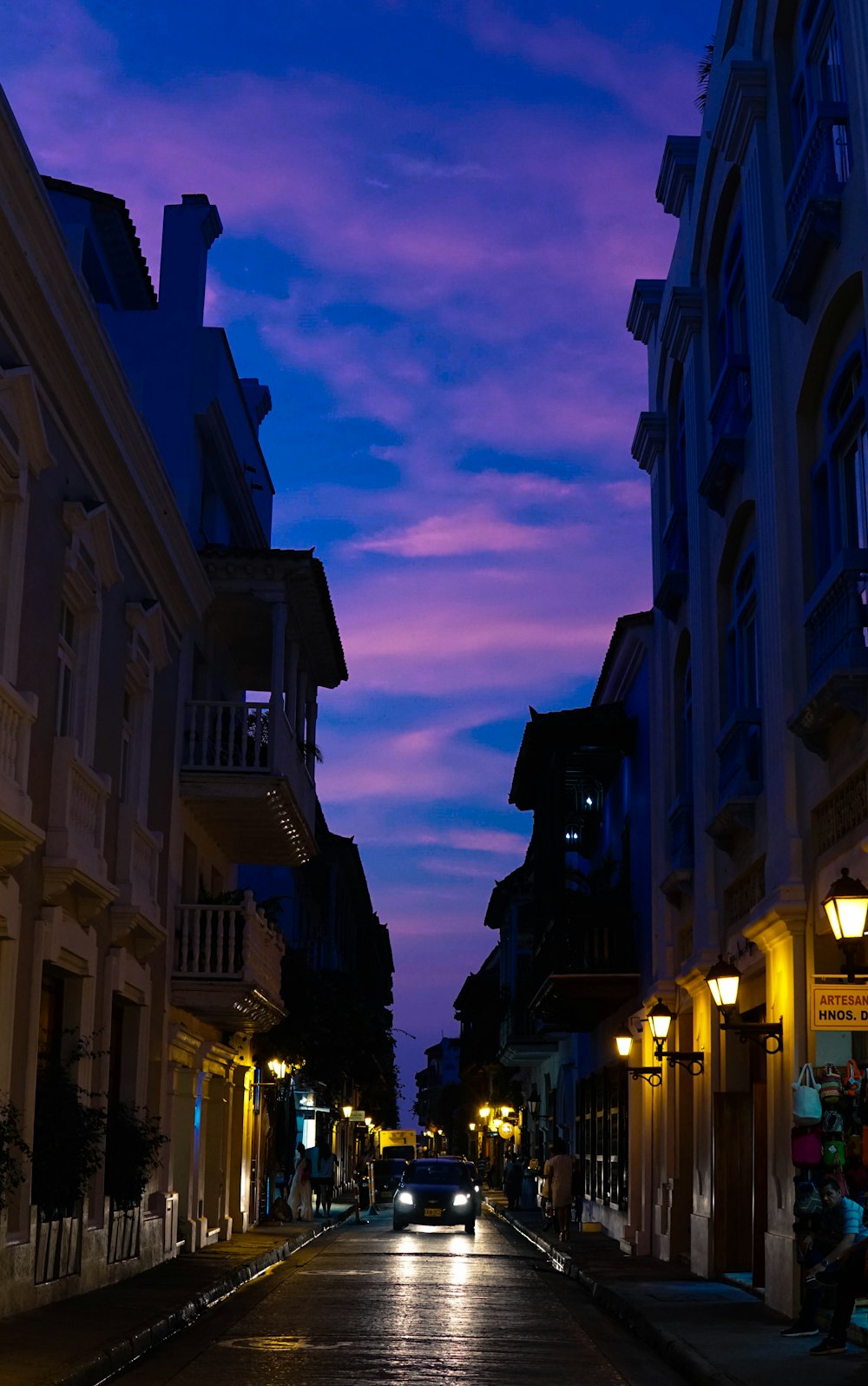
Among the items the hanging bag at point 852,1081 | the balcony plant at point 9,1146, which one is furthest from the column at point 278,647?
the hanging bag at point 852,1081

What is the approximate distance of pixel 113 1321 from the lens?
1410cm

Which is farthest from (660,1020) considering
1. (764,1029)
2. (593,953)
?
(593,953)

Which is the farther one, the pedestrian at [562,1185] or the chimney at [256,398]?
the chimney at [256,398]

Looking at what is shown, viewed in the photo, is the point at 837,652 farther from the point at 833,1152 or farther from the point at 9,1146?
the point at 9,1146

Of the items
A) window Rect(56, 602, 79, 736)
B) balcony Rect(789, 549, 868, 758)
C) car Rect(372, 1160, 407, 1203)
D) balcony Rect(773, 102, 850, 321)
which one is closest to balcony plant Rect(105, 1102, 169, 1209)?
window Rect(56, 602, 79, 736)

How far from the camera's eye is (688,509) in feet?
74.0

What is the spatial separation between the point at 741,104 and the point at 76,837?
10549 mm

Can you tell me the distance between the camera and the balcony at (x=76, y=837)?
51.7 feet

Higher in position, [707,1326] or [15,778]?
[15,778]

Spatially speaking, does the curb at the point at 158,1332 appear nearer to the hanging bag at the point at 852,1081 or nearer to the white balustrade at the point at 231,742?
the hanging bag at the point at 852,1081

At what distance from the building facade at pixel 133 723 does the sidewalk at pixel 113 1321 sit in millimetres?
455

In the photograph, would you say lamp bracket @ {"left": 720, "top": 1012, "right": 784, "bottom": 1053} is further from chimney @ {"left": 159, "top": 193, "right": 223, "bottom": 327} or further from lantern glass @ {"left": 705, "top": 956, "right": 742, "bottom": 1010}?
chimney @ {"left": 159, "top": 193, "right": 223, "bottom": 327}

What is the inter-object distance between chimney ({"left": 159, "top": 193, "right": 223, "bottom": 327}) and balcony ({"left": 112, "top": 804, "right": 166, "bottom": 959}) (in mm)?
9013

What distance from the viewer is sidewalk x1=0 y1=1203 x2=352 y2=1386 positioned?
11023mm
